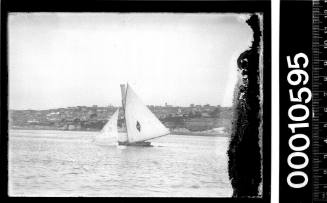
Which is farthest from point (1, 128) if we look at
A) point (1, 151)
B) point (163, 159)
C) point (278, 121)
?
point (278, 121)

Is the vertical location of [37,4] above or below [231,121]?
above

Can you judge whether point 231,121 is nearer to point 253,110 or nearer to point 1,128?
point 253,110

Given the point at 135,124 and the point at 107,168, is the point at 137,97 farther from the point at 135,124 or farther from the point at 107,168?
the point at 107,168

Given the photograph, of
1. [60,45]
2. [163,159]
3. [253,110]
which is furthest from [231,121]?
[60,45]

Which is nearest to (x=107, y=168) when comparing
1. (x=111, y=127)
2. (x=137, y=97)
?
(x=111, y=127)

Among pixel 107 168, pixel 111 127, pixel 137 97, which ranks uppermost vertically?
pixel 137 97

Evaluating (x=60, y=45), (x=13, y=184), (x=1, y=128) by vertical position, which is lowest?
(x=13, y=184)
